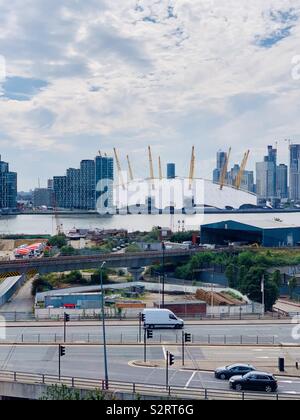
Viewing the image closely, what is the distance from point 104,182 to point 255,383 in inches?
1438

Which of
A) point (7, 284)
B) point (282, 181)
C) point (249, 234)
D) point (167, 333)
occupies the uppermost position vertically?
point (282, 181)

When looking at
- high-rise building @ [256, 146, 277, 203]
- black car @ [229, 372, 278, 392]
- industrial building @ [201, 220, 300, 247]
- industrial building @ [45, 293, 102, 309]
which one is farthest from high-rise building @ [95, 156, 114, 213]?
black car @ [229, 372, 278, 392]

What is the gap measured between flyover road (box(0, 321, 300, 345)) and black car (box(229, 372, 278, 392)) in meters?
1.47

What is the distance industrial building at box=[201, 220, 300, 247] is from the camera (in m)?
16.0

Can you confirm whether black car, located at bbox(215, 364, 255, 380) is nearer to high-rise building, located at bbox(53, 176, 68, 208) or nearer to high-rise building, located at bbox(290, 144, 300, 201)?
high-rise building, located at bbox(53, 176, 68, 208)

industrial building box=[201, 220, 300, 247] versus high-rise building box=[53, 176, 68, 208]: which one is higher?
high-rise building box=[53, 176, 68, 208]

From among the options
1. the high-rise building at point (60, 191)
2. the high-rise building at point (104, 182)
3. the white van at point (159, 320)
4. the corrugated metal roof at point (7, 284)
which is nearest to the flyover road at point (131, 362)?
the white van at point (159, 320)

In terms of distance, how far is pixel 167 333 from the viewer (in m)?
5.48

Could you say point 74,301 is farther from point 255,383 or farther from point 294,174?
point 294,174

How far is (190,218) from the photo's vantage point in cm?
3167

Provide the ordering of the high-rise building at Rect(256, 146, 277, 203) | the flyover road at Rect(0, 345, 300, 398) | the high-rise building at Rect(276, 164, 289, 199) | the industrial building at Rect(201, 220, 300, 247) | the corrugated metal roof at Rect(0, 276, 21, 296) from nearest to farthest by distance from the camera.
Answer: the flyover road at Rect(0, 345, 300, 398) < the corrugated metal roof at Rect(0, 276, 21, 296) < the industrial building at Rect(201, 220, 300, 247) < the high-rise building at Rect(276, 164, 289, 199) < the high-rise building at Rect(256, 146, 277, 203)

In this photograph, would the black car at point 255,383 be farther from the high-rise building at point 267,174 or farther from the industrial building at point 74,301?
the high-rise building at point 267,174

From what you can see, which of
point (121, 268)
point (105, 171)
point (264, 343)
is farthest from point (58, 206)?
point (264, 343)

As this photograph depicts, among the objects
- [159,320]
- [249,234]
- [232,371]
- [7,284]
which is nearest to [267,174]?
[249,234]
